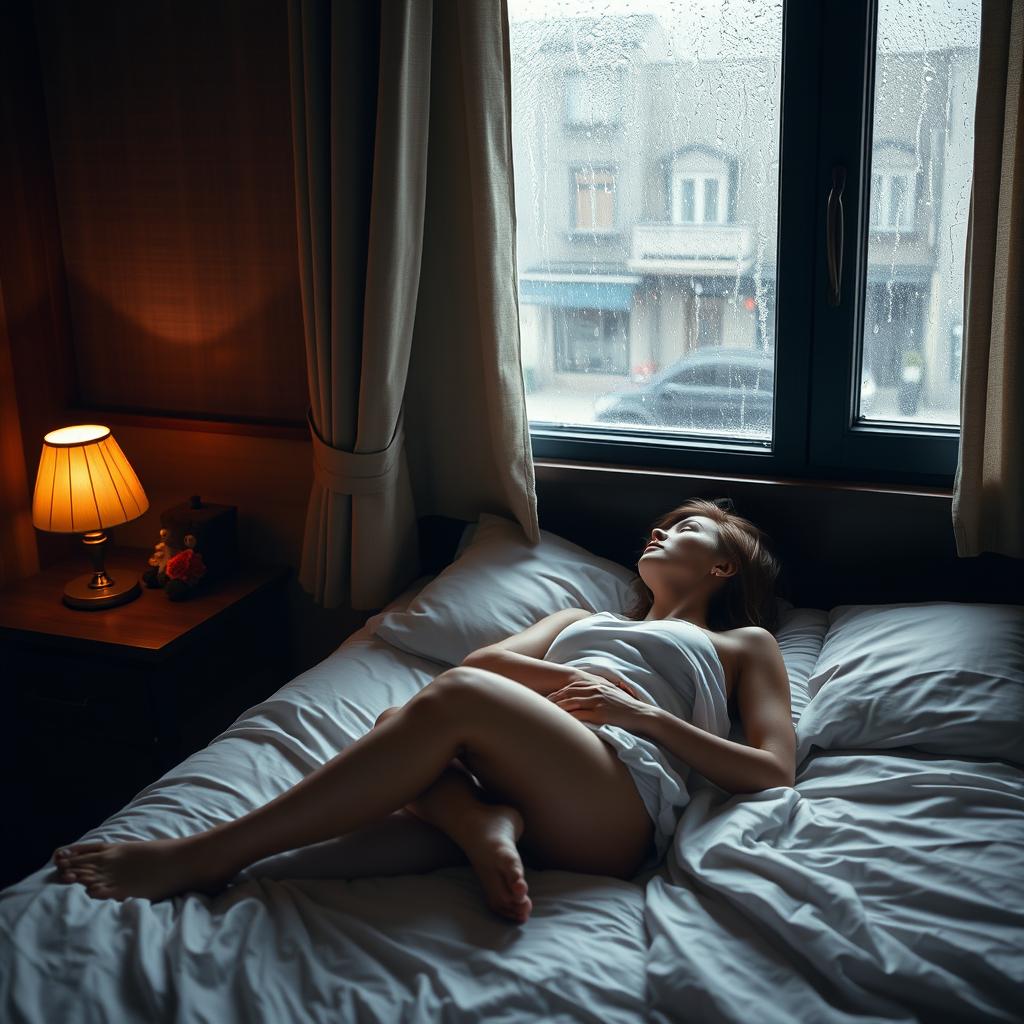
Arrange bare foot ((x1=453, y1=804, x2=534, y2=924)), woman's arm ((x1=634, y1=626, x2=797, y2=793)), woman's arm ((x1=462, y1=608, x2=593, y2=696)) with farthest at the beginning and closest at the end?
woman's arm ((x1=462, y1=608, x2=593, y2=696)) < woman's arm ((x1=634, y1=626, x2=797, y2=793)) < bare foot ((x1=453, y1=804, x2=534, y2=924))

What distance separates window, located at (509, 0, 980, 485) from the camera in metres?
1.94

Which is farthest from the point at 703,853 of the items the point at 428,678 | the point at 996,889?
the point at 428,678

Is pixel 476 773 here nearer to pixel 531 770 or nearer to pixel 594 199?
pixel 531 770

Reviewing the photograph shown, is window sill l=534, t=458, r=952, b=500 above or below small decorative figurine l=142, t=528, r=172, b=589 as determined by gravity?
above

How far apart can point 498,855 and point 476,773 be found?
0.63ft

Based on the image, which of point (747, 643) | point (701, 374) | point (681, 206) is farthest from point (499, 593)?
point (681, 206)

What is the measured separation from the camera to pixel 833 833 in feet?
4.61

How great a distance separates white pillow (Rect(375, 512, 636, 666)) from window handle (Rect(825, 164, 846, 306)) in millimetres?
702

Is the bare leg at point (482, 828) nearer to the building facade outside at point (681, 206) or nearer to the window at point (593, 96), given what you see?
the building facade outside at point (681, 206)

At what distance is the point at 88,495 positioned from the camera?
2229 millimetres

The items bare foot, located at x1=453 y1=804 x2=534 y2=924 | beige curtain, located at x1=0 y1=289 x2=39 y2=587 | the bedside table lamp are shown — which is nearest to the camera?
bare foot, located at x1=453 y1=804 x2=534 y2=924

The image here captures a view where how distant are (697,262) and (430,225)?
1.85 ft

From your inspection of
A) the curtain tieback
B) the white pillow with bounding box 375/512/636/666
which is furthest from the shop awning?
the white pillow with bounding box 375/512/636/666

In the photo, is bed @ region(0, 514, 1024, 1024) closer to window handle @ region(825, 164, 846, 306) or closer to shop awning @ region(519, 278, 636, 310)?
window handle @ region(825, 164, 846, 306)
